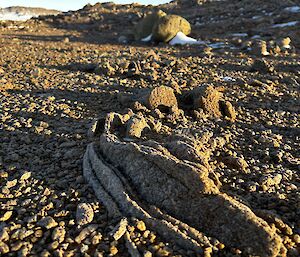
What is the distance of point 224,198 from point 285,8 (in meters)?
26.6

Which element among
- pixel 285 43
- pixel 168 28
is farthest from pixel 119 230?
pixel 168 28

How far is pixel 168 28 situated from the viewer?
20.1 meters

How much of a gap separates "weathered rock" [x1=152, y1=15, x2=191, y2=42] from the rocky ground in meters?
5.08

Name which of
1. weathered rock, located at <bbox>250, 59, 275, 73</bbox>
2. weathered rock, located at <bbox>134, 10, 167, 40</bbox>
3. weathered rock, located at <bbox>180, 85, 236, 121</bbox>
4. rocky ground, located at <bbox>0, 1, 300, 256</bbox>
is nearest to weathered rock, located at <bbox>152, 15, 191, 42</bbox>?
weathered rock, located at <bbox>134, 10, 167, 40</bbox>

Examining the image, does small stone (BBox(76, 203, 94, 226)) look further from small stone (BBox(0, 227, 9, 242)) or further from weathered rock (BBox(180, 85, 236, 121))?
weathered rock (BBox(180, 85, 236, 121))

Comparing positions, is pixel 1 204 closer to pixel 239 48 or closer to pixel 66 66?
pixel 66 66

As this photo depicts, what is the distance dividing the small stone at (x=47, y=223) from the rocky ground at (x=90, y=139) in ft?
0.04

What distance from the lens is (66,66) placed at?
38.6ft

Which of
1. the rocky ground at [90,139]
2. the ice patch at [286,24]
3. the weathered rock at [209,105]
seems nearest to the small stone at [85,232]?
the rocky ground at [90,139]

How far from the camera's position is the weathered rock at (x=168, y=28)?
19781 mm

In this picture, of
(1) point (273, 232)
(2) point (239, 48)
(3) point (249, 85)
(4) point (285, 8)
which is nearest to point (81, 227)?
(1) point (273, 232)

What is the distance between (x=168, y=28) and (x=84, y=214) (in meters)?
17.8

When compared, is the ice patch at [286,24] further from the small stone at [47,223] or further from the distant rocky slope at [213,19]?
the small stone at [47,223]

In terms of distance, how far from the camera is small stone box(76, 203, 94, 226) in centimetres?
383
